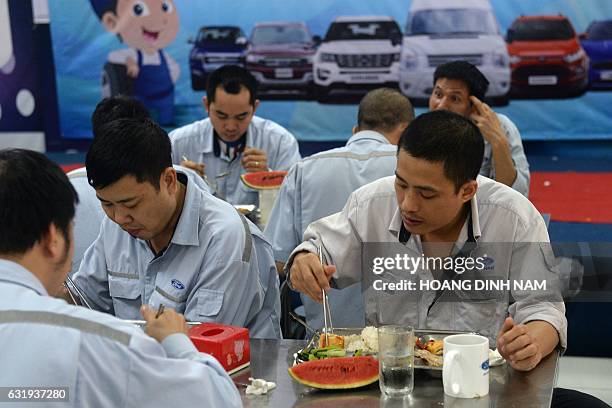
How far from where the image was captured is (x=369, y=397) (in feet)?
7.09

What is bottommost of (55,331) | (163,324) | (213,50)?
(213,50)

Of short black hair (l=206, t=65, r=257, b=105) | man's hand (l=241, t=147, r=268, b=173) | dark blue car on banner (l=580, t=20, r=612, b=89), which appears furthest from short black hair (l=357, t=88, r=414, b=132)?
dark blue car on banner (l=580, t=20, r=612, b=89)

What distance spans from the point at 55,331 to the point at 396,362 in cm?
89

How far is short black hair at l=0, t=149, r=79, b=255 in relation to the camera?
1.65m

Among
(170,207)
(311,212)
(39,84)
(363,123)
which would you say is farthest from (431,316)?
(39,84)

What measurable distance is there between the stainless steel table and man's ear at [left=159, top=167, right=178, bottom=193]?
0.70 metres

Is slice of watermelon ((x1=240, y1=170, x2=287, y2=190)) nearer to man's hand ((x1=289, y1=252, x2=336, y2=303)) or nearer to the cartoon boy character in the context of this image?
man's hand ((x1=289, y1=252, x2=336, y2=303))

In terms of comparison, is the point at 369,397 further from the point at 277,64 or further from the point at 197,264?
the point at 277,64

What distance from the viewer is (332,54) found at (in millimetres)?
8578

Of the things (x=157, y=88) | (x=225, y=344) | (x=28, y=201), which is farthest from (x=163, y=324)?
(x=157, y=88)

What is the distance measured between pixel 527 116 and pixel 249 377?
21.9ft

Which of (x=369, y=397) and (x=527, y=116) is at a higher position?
(x=369, y=397)

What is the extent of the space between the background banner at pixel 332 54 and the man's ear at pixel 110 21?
15 mm

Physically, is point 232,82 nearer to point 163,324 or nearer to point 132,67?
point 163,324
